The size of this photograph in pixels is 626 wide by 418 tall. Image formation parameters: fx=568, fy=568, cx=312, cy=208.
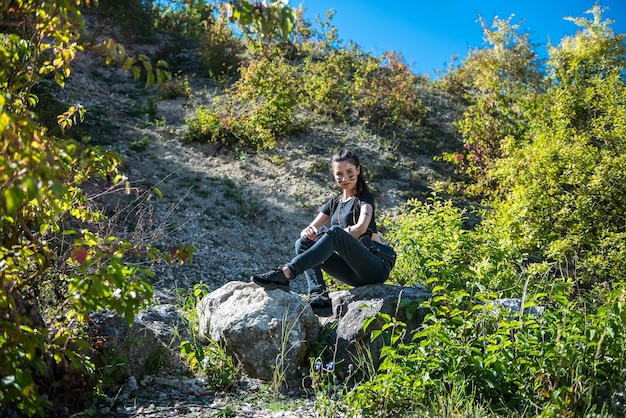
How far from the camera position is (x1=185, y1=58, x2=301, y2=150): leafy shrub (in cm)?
1017

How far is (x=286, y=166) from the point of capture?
32.3ft

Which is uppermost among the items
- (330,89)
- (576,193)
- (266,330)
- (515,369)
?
(330,89)

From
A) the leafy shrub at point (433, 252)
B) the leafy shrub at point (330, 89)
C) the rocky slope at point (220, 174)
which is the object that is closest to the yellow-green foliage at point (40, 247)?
the rocky slope at point (220, 174)

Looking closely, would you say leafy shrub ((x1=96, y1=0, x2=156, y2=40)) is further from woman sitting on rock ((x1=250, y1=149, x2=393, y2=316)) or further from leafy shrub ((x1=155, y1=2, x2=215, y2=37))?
woman sitting on rock ((x1=250, y1=149, x2=393, y2=316))

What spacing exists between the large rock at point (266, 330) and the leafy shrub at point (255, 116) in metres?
6.27

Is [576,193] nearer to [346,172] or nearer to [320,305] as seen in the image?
[346,172]

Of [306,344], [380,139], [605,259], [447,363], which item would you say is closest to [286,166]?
[380,139]

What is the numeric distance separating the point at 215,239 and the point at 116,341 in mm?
4630

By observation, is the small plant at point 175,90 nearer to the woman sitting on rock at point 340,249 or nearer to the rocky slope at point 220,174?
the rocky slope at point 220,174

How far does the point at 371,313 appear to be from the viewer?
12.9 feet

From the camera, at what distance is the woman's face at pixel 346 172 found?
4.52m

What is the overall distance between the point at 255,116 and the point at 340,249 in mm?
6594

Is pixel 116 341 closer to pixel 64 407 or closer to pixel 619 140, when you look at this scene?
pixel 64 407

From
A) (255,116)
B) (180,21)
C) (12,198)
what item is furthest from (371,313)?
(180,21)
